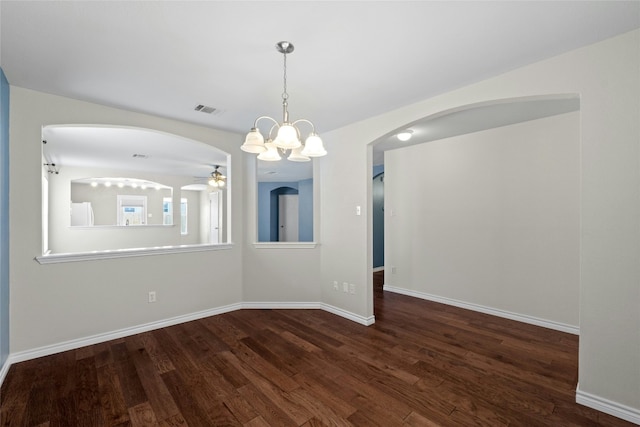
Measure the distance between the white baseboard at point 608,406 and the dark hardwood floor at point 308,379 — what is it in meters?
0.05

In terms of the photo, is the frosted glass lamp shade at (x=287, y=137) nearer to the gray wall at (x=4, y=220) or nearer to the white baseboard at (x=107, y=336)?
the gray wall at (x=4, y=220)

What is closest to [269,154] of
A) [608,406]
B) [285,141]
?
[285,141]

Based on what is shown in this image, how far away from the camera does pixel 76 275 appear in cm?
281

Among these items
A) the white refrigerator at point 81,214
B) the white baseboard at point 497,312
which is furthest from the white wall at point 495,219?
the white refrigerator at point 81,214

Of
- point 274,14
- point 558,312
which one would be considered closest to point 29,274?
point 274,14

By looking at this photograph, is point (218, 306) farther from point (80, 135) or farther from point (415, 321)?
point (80, 135)

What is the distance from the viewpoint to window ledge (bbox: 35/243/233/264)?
2672 mm

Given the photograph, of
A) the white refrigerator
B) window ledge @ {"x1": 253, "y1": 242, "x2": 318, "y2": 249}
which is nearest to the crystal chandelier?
window ledge @ {"x1": 253, "y1": 242, "x2": 318, "y2": 249}

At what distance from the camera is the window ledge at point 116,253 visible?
267cm

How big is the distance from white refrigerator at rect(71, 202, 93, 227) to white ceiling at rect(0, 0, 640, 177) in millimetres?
6498

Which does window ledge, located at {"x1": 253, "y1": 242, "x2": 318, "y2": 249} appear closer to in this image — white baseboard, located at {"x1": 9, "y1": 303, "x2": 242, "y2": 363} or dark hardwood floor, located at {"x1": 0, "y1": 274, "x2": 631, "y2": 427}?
white baseboard, located at {"x1": 9, "y1": 303, "x2": 242, "y2": 363}

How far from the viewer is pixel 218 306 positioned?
149 inches

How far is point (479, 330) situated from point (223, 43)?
3.89 meters

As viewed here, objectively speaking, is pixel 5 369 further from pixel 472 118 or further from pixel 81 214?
pixel 81 214
